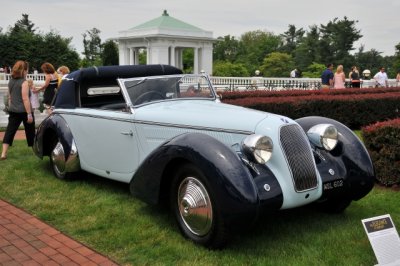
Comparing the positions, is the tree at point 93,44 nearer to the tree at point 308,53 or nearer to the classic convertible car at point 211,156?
the tree at point 308,53

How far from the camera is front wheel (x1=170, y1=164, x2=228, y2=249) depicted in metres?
4.00

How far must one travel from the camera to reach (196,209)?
4.19m

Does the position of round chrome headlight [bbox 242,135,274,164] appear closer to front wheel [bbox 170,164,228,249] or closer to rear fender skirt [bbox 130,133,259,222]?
rear fender skirt [bbox 130,133,259,222]

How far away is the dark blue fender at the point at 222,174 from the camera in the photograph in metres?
3.82

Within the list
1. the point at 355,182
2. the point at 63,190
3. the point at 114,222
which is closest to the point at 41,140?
the point at 63,190

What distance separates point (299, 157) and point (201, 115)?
110 cm

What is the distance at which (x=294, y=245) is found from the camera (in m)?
4.23

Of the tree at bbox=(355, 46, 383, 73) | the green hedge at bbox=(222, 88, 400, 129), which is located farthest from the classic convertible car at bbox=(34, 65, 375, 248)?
the tree at bbox=(355, 46, 383, 73)

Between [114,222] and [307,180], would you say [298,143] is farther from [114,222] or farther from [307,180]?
[114,222]

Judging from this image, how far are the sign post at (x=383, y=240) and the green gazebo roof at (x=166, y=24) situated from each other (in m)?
45.7

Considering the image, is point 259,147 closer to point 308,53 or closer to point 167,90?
point 167,90

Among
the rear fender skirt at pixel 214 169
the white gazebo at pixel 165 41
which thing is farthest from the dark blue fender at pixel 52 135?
the white gazebo at pixel 165 41

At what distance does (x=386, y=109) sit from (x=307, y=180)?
9.63 metres

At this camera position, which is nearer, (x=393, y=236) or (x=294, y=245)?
(x=393, y=236)
